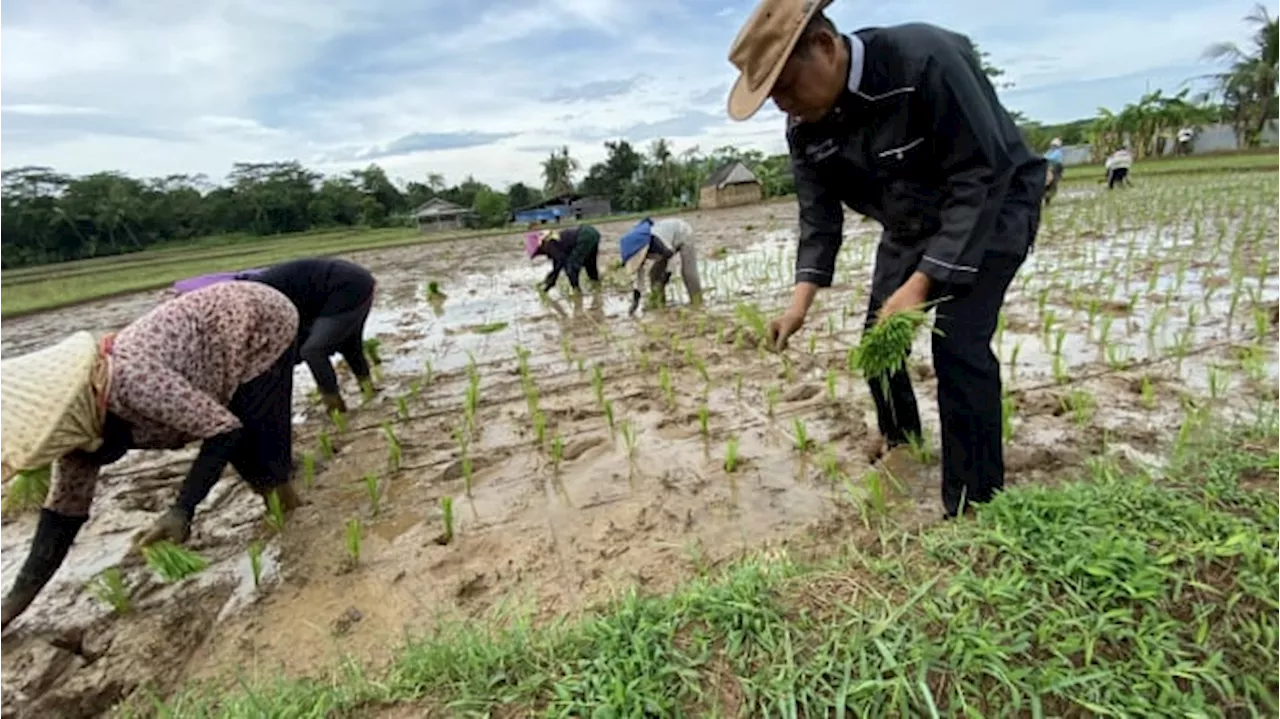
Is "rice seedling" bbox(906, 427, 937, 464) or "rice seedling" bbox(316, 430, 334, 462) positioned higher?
"rice seedling" bbox(906, 427, 937, 464)

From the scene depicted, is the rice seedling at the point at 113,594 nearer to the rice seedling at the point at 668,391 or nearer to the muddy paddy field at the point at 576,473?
the muddy paddy field at the point at 576,473

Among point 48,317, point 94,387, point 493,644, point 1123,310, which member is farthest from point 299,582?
point 48,317

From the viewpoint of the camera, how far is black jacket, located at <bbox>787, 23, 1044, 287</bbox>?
74.3 inches

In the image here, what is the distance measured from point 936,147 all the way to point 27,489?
3525mm


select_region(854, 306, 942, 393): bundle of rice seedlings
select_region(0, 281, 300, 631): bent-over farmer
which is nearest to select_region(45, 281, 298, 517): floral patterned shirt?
select_region(0, 281, 300, 631): bent-over farmer

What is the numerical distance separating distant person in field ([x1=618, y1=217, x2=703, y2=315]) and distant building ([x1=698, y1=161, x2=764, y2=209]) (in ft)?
87.3

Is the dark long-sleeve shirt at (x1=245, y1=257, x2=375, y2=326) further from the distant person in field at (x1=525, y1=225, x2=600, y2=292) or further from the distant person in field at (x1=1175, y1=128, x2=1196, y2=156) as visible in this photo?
the distant person in field at (x1=1175, y1=128, x2=1196, y2=156)

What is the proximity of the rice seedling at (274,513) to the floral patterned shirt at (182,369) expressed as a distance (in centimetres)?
50

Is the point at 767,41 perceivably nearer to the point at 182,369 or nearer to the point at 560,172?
the point at 182,369

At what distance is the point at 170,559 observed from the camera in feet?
7.68

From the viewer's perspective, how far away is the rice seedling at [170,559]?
7.62 ft

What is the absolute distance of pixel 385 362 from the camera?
6.21 metres

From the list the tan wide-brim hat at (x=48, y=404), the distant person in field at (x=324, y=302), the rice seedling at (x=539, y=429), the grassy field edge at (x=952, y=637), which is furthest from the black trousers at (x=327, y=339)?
the grassy field edge at (x=952, y=637)

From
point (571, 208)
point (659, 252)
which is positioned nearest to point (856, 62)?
point (659, 252)
